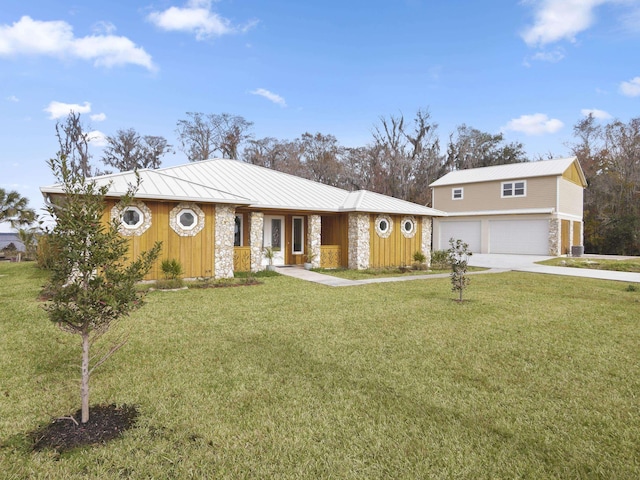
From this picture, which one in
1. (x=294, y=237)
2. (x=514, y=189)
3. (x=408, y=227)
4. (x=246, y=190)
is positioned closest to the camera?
(x=246, y=190)

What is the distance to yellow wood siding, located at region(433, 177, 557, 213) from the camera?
22.9m

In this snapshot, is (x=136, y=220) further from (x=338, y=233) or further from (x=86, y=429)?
(x=86, y=429)

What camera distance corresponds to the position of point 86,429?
2.94m

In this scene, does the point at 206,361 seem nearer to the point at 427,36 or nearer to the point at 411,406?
the point at 411,406

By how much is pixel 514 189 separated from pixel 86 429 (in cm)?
2716

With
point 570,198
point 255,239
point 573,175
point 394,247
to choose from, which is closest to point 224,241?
point 255,239

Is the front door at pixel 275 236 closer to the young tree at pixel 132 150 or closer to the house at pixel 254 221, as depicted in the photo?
the house at pixel 254 221

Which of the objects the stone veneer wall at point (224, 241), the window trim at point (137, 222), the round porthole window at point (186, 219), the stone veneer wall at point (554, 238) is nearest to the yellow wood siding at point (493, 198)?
the stone veneer wall at point (554, 238)

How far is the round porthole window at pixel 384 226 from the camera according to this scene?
15.3 m

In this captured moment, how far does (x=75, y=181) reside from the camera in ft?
9.27

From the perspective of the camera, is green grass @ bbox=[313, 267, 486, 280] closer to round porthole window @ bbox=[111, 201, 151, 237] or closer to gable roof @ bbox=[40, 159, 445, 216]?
gable roof @ bbox=[40, 159, 445, 216]

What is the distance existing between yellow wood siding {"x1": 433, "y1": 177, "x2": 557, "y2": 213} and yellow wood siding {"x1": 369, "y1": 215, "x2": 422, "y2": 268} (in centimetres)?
1191

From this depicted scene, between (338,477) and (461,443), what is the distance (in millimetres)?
1082

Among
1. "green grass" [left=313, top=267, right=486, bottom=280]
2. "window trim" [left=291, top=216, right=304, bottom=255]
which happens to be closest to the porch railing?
"green grass" [left=313, top=267, right=486, bottom=280]
